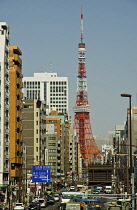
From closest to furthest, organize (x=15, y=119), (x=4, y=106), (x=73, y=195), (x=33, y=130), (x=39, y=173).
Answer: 1. (x=73, y=195)
2. (x=39, y=173)
3. (x=4, y=106)
4. (x=15, y=119)
5. (x=33, y=130)

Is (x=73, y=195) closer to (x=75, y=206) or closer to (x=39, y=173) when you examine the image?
(x=75, y=206)

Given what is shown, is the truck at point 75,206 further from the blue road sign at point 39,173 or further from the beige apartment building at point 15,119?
the beige apartment building at point 15,119

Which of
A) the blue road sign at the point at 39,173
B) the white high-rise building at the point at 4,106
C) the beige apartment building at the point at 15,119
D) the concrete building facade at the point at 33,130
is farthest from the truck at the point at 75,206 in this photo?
the concrete building facade at the point at 33,130

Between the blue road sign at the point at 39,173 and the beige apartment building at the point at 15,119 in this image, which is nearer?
the blue road sign at the point at 39,173

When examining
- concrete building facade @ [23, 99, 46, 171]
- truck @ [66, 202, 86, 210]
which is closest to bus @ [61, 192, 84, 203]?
truck @ [66, 202, 86, 210]

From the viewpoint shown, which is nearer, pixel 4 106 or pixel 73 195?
pixel 73 195

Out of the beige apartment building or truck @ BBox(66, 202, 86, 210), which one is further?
the beige apartment building

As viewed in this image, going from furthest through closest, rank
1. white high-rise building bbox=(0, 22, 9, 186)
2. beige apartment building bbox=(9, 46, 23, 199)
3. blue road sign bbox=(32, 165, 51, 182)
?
beige apartment building bbox=(9, 46, 23, 199) → white high-rise building bbox=(0, 22, 9, 186) → blue road sign bbox=(32, 165, 51, 182)

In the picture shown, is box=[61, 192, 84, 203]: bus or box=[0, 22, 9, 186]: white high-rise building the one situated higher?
box=[0, 22, 9, 186]: white high-rise building

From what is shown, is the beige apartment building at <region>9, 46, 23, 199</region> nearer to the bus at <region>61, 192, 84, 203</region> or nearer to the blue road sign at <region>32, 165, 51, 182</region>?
the bus at <region>61, 192, 84, 203</region>

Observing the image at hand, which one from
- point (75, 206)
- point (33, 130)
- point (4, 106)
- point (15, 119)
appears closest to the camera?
point (75, 206)

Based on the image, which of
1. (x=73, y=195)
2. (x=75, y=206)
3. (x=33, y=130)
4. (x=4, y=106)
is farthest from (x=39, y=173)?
(x=33, y=130)

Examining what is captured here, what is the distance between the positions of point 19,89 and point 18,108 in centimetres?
419

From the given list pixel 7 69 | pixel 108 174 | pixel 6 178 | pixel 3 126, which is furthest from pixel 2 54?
pixel 108 174
